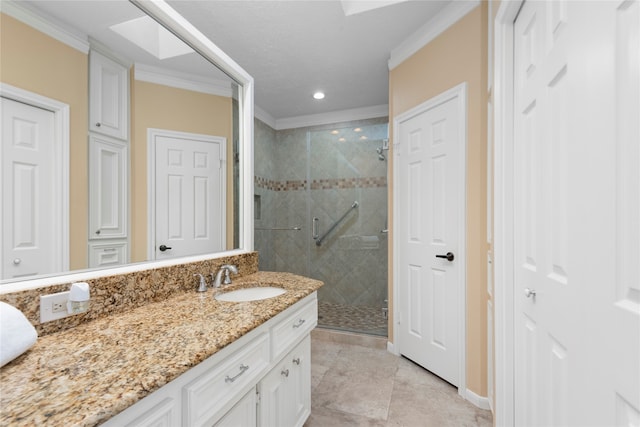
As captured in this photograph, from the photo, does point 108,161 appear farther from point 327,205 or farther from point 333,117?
point 333,117

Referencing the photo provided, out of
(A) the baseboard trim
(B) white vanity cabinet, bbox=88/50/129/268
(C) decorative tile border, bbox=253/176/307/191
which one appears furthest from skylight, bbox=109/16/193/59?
(A) the baseboard trim

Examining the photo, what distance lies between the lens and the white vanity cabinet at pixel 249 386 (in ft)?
2.32

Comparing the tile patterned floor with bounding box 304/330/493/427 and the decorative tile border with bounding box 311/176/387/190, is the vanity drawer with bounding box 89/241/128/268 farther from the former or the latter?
the decorative tile border with bounding box 311/176/387/190

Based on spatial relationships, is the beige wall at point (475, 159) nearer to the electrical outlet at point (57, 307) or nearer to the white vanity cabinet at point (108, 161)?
the white vanity cabinet at point (108, 161)

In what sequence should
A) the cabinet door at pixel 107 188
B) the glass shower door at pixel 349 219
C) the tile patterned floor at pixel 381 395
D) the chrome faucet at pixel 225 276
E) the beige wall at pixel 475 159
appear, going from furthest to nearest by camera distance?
1. the glass shower door at pixel 349 219
2. the beige wall at pixel 475 159
3. the tile patterned floor at pixel 381 395
4. the chrome faucet at pixel 225 276
5. the cabinet door at pixel 107 188

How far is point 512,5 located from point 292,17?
1358 millimetres

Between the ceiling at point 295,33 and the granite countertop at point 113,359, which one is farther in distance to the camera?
the ceiling at point 295,33

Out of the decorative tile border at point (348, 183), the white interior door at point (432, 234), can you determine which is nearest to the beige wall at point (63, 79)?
the white interior door at point (432, 234)

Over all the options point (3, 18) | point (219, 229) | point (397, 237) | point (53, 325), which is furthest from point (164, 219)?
point (397, 237)

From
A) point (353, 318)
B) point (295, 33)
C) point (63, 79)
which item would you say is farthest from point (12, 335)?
point (353, 318)

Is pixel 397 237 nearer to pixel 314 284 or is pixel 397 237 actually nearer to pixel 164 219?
pixel 314 284

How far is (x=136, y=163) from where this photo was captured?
1.27 meters

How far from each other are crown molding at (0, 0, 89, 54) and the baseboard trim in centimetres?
265

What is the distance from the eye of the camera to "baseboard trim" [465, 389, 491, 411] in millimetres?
1769
